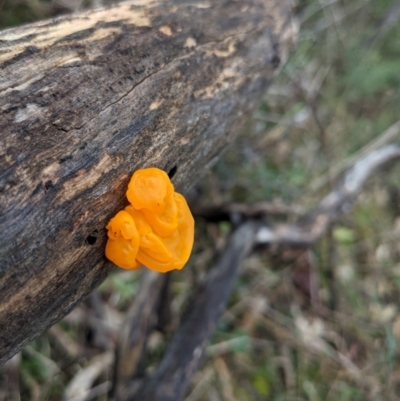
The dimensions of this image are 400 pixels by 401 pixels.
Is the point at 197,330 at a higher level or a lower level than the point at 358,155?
higher

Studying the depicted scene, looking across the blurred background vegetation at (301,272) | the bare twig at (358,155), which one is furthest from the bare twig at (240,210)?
the bare twig at (358,155)

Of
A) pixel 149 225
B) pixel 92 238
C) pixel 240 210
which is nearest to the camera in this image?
pixel 92 238

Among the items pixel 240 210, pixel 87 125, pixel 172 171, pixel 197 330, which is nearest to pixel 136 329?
pixel 197 330

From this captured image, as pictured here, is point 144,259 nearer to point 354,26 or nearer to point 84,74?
point 84,74

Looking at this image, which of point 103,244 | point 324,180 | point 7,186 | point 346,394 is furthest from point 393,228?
point 7,186

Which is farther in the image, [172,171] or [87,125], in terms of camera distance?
[172,171]

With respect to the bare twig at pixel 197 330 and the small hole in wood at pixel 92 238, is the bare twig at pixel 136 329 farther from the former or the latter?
the small hole in wood at pixel 92 238

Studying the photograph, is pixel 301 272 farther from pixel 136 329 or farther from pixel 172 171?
pixel 172 171
